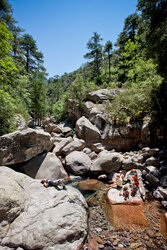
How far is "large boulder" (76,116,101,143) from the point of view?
11922mm

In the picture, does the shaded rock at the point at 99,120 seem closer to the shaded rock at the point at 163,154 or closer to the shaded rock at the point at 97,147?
the shaded rock at the point at 97,147

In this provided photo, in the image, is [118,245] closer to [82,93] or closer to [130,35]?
[82,93]

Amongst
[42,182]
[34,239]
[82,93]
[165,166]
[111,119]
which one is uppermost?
[82,93]

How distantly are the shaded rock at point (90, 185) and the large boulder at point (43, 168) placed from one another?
147cm

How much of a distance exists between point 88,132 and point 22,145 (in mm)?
6995

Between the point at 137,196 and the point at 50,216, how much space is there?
417 cm

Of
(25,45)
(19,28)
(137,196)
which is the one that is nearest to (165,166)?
(137,196)

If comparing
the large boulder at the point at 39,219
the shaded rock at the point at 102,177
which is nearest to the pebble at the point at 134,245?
the large boulder at the point at 39,219

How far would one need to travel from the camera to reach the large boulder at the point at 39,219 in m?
3.09

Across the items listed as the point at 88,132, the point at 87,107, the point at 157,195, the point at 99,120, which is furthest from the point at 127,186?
the point at 87,107

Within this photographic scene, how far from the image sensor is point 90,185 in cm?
689

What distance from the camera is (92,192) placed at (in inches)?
244

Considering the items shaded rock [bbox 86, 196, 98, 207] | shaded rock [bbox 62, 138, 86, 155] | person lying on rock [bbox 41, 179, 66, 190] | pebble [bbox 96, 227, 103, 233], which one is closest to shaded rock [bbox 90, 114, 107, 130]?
shaded rock [bbox 62, 138, 86, 155]

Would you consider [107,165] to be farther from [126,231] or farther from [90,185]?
[126,231]
